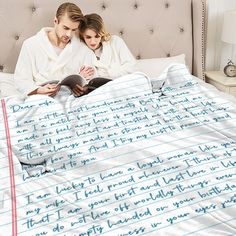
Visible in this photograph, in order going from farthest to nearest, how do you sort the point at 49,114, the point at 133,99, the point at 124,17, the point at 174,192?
the point at 124,17
the point at 133,99
the point at 49,114
the point at 174,192

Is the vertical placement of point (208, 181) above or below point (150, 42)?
below

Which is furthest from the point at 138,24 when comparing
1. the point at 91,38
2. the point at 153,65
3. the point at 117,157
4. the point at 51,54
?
the point at 117,157

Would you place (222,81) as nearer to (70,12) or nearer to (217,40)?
(217,40)

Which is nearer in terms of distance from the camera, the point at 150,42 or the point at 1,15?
the point at 1,15

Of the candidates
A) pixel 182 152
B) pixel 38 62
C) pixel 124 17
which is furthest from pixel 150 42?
pixel 182 152

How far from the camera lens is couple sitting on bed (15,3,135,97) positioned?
1.79 metres

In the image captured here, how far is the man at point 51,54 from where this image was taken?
5.85 ft

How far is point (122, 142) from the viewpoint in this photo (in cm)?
120

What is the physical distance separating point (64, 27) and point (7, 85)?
437 millimetres

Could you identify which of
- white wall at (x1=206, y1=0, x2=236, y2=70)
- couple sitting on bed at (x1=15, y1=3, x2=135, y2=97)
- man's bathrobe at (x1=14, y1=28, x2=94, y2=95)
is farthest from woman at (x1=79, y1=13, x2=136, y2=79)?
white wall at (x1=206, y1=0, x2=236, y2=70)

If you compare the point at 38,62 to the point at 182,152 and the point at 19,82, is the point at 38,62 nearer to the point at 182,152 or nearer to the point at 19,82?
the point at 19,82

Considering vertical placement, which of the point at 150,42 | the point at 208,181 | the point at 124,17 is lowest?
the point at 208,181

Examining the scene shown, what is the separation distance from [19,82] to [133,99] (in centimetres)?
64

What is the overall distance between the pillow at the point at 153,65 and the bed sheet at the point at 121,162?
1.28 feet
